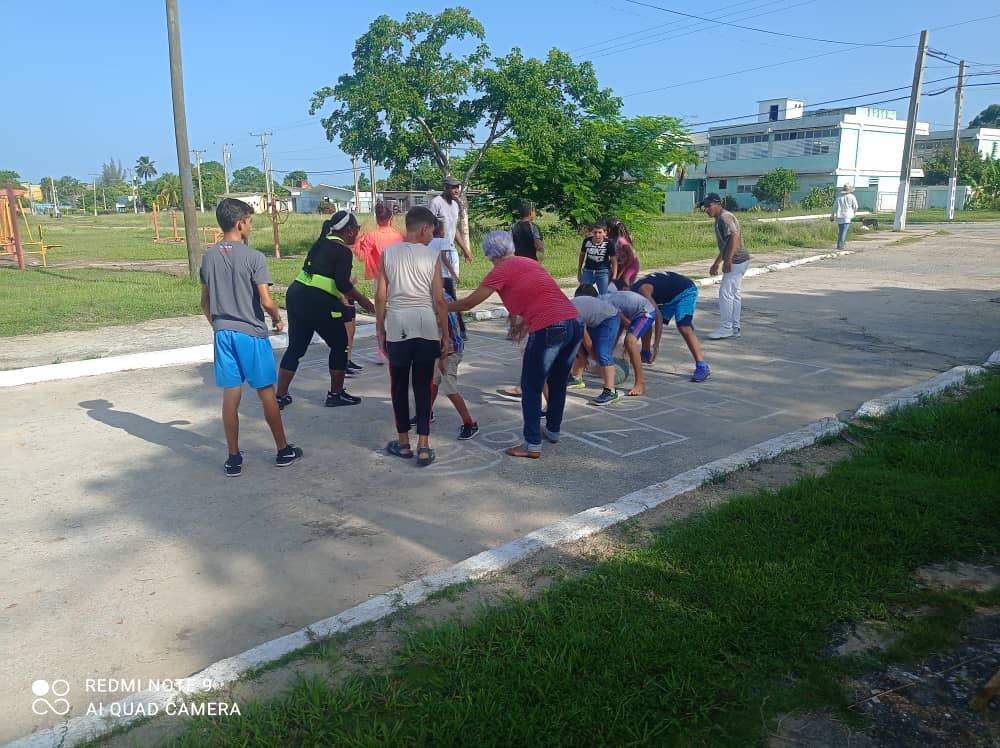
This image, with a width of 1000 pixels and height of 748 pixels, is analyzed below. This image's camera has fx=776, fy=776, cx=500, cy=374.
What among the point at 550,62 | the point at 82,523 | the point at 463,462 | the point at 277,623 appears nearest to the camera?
the point at 277,623

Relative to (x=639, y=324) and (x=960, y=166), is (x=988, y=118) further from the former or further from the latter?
(x=639, y=324)

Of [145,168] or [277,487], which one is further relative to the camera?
[145,168]

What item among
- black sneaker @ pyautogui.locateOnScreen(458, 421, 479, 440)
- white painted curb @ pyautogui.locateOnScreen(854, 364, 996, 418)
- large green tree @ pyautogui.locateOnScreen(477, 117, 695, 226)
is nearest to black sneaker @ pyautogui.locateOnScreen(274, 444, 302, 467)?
black sneaker @ pyautogui.locateOnScreen(458, 421, 479, 440)

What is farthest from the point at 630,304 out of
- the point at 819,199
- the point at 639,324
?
the point at 819,199

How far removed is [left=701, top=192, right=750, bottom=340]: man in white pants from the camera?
358 inches

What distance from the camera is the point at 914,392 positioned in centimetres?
690

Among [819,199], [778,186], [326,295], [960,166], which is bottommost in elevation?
[326,295]

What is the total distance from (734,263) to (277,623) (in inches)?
297

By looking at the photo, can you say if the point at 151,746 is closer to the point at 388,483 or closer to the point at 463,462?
the point at 388,483

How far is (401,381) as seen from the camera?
543 cm

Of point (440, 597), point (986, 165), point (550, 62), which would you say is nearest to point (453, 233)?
point (440, 597)

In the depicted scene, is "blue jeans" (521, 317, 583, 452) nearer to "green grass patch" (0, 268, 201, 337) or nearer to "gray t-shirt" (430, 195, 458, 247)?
"gray t-shirt" (430, 195, 458, 247)

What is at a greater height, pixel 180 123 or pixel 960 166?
pixel 960 166

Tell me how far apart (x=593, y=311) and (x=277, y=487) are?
3034mm
